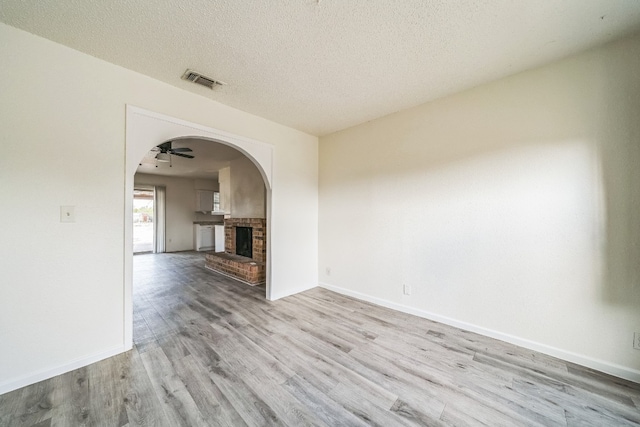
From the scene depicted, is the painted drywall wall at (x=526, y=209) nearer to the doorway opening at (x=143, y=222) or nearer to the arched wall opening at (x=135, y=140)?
the arched wall opening at (x=135, y=140)

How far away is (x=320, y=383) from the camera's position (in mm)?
1687

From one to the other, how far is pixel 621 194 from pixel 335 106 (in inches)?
104

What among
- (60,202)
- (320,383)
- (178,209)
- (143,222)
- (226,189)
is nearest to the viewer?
(320,383)

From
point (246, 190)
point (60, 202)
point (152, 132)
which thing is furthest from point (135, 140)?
point (246, 190)

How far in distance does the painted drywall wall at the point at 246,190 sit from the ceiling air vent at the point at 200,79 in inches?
101

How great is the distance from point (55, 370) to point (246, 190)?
3899 millimetres

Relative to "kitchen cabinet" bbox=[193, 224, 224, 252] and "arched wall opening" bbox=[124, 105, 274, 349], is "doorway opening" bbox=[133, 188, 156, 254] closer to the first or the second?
"kitchen cabinet" bbox=[193, 224, 224, 252]

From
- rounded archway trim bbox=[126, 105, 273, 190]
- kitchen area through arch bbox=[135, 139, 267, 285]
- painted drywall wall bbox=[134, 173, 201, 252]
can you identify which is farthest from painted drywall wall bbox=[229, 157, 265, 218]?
painted drywall wall bbox=[134, 173, 201, 252]

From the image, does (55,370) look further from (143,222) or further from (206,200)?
(143,222)

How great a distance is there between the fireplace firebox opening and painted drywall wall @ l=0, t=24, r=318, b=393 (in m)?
3.25

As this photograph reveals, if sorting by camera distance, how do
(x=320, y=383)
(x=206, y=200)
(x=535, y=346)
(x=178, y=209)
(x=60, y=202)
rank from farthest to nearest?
1. (x=206, y=200)
2. (x=178, y=209)
3. (x=535, y=346)
4. (x=60, y=202)
5. (x=320, y=383)

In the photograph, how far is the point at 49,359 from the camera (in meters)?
1.75

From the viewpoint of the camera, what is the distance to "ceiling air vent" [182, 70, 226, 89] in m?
2.16

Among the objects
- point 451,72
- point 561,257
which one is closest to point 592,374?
point 561,257
